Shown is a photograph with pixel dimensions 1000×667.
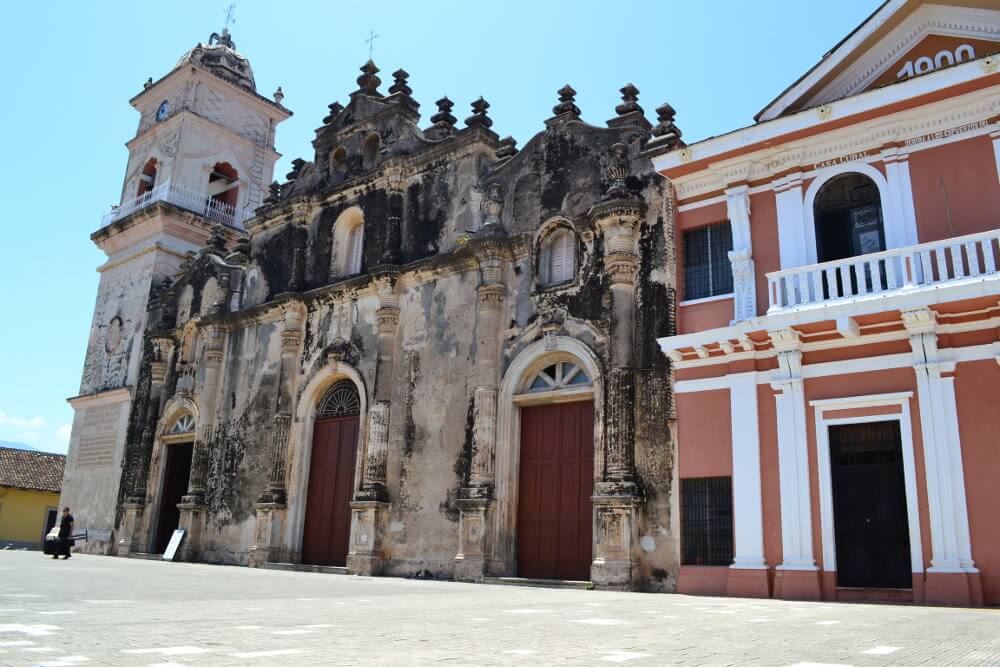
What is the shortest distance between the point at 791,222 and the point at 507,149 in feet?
23.0

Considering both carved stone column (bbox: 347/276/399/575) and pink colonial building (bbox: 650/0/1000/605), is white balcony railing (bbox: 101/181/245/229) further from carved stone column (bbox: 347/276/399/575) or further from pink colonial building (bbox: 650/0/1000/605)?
pink colonial building (bbox: 650/0/1000/605)

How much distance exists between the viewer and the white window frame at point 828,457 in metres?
10.5

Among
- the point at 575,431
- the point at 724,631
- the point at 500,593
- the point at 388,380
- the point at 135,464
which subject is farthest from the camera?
the point at 135,464

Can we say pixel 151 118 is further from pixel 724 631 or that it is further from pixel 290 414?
pixel 724 631

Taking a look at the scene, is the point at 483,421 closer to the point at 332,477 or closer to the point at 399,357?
the point at 399,357

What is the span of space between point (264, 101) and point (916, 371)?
81.3 feet

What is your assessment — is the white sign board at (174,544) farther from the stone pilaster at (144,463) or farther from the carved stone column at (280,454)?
the carved stone column at (280,454)

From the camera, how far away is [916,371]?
10.8 meters

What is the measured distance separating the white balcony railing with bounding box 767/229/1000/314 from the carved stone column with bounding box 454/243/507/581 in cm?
552

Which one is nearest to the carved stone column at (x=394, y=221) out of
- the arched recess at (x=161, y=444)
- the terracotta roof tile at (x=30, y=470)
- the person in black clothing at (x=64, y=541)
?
the arched recess at (x=161, y=444)

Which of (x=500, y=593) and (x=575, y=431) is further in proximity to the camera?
(x=575, y=431)

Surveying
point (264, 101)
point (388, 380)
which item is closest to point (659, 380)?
point (388, 380)

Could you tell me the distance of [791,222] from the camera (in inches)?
493

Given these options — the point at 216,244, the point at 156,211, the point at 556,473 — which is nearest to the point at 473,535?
the point at 556,473
